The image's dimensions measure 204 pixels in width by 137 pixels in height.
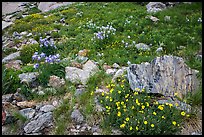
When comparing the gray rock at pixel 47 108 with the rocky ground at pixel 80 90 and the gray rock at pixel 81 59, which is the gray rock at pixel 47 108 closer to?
the rocky ground at pixel 80 90

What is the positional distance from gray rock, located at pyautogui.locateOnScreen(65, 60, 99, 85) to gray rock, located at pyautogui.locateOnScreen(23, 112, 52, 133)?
4.61ft

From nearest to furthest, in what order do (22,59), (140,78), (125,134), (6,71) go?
(125,134)
(140,78)
(6,71)
(22,59)

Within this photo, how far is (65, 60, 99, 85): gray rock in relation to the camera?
7.25 m

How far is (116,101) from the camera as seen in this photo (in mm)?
6090

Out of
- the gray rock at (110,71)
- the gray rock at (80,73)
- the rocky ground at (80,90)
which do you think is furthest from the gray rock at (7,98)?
the gray rock at (110,71)

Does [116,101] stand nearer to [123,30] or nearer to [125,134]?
[125,134]

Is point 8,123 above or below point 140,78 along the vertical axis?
below

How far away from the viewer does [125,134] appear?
215 inches

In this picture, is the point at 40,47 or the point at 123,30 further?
the point at 123,30

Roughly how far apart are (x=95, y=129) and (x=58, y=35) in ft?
18.3

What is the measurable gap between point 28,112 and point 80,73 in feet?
5.94

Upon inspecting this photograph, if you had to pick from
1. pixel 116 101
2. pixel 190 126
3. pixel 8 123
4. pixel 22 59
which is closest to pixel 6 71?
pixel 22 59

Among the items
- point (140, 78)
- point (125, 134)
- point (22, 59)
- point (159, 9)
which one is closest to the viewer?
point (125, 134)

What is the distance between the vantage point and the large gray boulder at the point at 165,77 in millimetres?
6453
